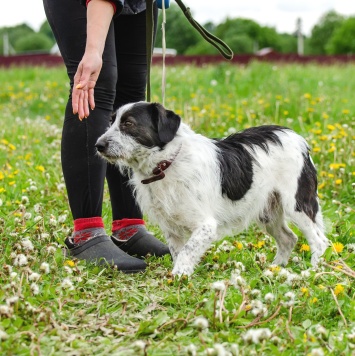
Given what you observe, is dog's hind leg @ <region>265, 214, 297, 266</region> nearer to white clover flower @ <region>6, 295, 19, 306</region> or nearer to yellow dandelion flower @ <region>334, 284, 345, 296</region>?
yellow dandelion flower @ <region>334, 284, 345, 296</region>

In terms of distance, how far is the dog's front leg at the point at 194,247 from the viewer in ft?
Result: 11.6

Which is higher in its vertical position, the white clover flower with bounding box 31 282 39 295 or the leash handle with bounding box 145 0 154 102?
the leash handle with bounding box 145 0 154 102

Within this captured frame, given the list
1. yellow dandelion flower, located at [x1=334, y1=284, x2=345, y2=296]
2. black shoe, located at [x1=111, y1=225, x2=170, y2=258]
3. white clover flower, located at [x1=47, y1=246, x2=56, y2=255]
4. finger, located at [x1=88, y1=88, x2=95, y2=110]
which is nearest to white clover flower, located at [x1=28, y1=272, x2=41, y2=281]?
white clover flower, located at [x1=47, y1=246, x2=56, y2=255]

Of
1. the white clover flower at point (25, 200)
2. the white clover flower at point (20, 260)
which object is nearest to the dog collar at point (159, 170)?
the white clover flower at point (20, 260)

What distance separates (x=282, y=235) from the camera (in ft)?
14.0

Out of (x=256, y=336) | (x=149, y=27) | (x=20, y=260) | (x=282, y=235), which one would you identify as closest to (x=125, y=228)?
(x=282, y=235)

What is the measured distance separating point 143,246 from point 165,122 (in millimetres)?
866

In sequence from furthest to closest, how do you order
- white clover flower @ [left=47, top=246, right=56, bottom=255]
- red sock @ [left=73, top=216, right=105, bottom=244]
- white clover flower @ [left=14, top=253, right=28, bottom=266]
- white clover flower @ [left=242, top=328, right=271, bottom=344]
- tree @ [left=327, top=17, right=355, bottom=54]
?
tree @ [left=327, top=17, right=355, bottom=54] → red sock @ [left=73, top=216, right=105, bottom=244] → white clover flower @ [left=47, top=246, right=56, bottom=255] → white clover flower @ [left=14, top=253, right=28, bottom=266] → white clover flower @ [left=242, top=328, right=271, bottom=344]

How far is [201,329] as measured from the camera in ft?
8.26

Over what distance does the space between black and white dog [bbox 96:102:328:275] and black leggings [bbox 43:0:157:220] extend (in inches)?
5.1

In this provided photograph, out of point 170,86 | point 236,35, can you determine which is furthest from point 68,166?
point 236,35

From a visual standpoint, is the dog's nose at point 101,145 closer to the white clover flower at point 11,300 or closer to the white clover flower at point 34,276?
the white clover flower at point 34,276

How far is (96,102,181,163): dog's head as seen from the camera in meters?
3.57

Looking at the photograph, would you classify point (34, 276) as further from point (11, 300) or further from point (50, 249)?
point (50, 249)
